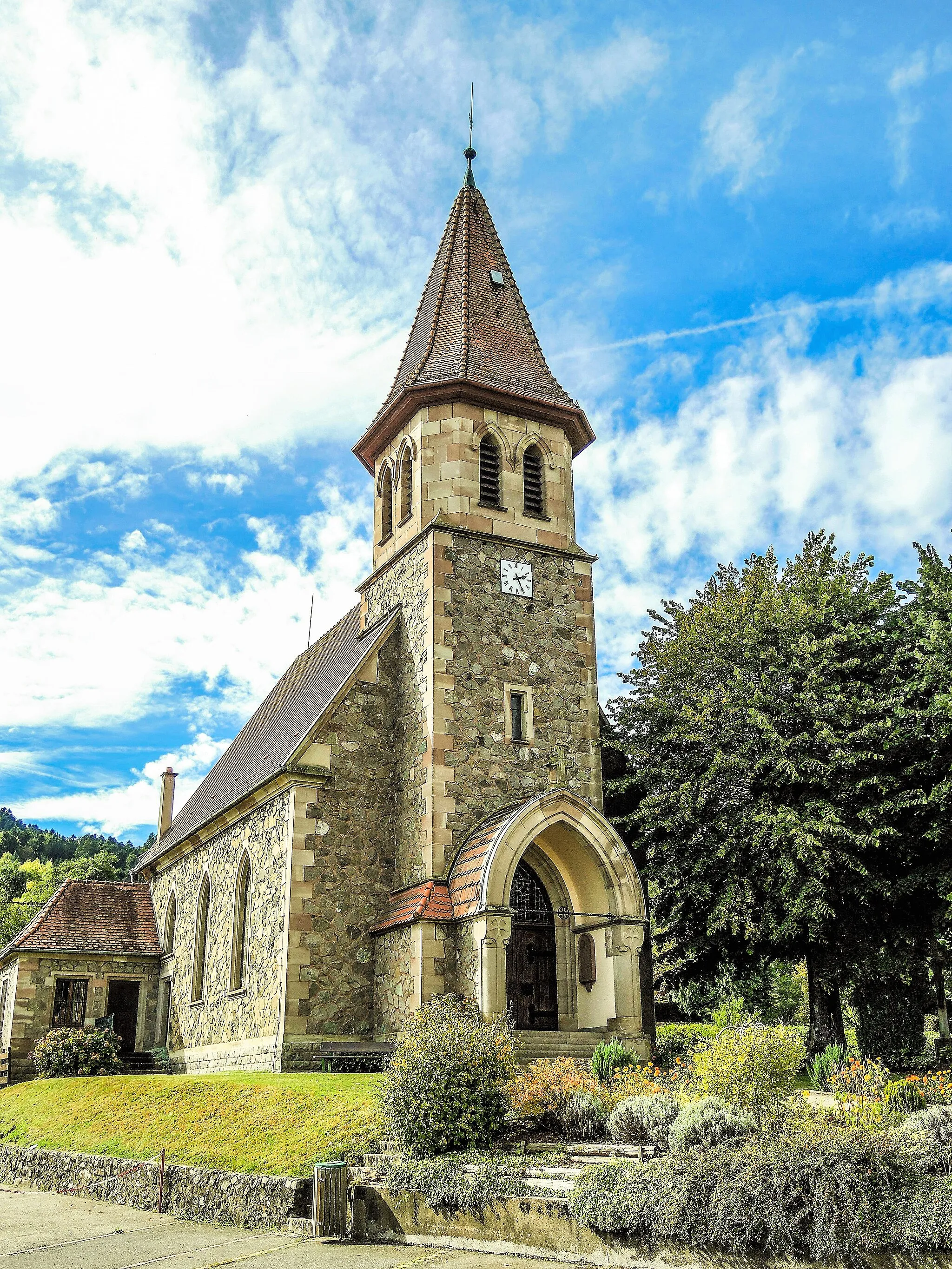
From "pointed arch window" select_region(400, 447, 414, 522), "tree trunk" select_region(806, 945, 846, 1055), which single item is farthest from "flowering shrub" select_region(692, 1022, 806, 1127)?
"pointed arch window" select_region(400, 447, 414, 522)

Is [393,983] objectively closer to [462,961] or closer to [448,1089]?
[462,961]

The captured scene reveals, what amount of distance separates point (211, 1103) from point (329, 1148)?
4034 mm

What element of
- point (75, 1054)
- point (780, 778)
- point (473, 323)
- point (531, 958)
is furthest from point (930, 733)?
point (75, 1054)

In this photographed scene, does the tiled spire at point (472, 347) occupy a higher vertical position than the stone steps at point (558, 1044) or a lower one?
higher

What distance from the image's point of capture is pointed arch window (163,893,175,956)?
29.5 meters

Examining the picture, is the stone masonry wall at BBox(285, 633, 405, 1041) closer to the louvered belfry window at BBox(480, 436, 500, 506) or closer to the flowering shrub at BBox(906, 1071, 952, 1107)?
the louvered belfry window at BBox(480, 436, 500, 506)

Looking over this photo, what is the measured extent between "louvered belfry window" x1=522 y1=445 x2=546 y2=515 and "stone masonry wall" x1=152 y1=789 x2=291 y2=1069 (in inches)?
322

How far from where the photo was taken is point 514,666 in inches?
876

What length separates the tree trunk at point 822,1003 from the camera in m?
21.4

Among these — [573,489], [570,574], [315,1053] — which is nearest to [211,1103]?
[315,1053]

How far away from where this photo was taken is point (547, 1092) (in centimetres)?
1342

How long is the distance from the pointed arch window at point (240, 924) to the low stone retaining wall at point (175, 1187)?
5.74m

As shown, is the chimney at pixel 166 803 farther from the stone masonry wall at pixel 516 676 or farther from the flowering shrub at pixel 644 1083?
the flowering shrub at pixel 644 1083

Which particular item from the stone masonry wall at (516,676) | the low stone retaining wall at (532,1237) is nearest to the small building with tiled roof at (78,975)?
the stone masonry wall at (516,676)
